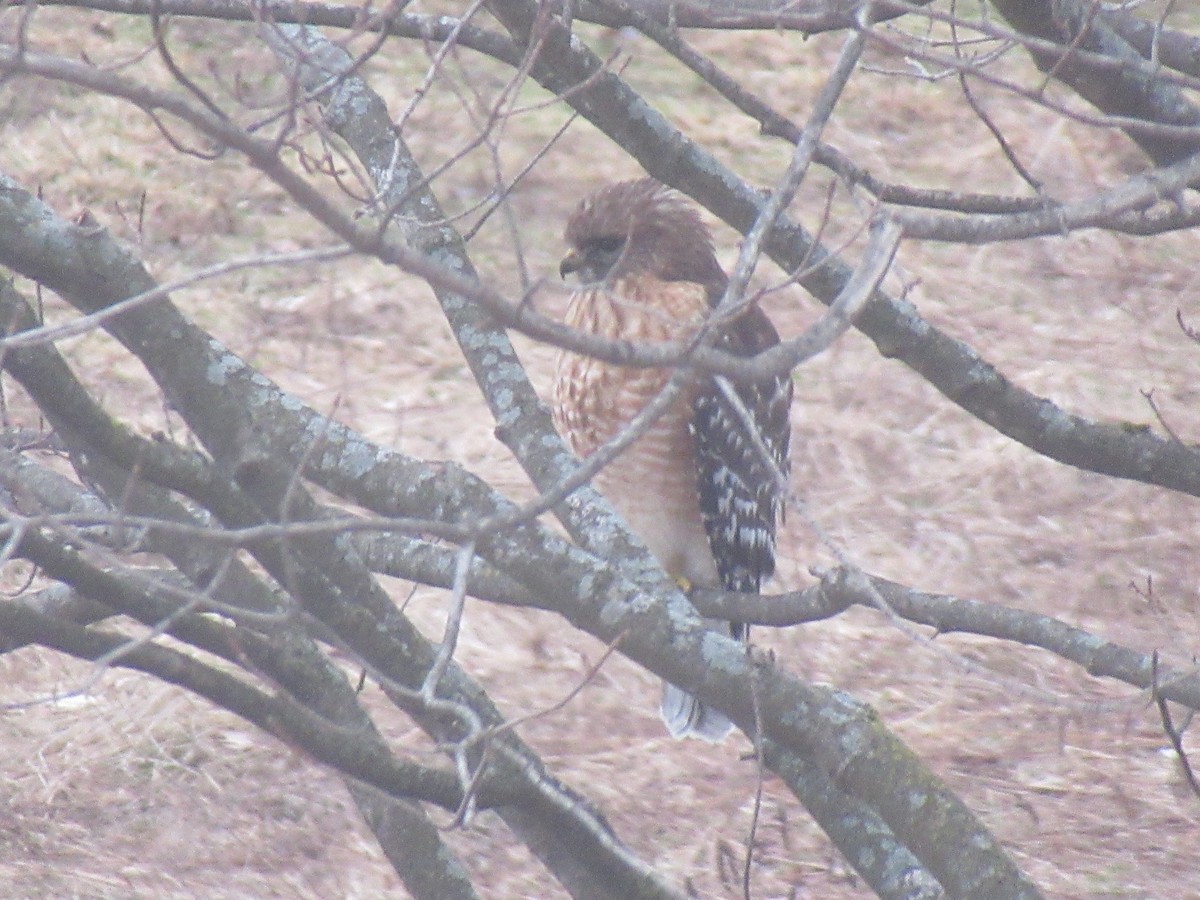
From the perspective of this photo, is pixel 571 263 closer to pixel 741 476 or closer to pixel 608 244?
pixel 608 244

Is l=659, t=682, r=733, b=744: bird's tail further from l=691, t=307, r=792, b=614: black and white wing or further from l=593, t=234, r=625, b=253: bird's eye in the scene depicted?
l=593, t=234, r=625, b=253: bird's eye

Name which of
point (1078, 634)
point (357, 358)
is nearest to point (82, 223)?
point (1078, 634)

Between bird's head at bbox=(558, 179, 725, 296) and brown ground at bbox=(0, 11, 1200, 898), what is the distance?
1.15m

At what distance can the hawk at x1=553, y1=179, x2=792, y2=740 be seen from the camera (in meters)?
4.42

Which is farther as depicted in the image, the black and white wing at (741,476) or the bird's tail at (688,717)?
the bird's tail at (688,717)

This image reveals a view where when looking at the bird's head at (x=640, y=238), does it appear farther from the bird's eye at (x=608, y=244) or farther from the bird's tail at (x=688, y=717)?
the bird's tail at (x=688, y=717)

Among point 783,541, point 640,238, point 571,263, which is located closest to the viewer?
point 571,263

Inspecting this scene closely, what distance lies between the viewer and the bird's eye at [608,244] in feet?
14.7

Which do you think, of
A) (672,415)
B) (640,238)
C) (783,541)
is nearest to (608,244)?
(640,238)

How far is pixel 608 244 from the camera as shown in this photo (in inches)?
178

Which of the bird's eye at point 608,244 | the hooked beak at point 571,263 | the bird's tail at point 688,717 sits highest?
the bird's eye at point 608,244

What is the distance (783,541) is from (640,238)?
6.93 ft

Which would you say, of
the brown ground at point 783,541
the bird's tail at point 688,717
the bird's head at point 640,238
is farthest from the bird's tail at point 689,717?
the bird's head at point 640,238

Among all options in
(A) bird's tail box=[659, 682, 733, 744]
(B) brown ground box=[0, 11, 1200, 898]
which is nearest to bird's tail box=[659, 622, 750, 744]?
(A) bird's tail box=[659, 682, 733, 744]
